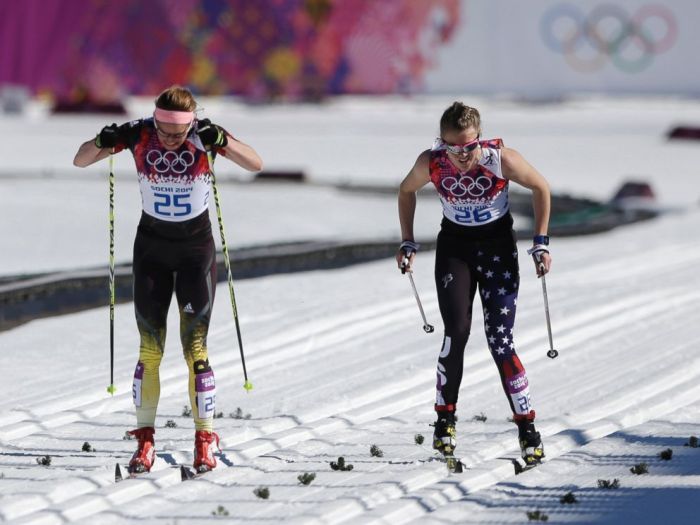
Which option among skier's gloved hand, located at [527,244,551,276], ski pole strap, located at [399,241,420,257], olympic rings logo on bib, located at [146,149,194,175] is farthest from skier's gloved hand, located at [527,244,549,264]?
olympic rings logo on bib, located at [146,149,194,175]

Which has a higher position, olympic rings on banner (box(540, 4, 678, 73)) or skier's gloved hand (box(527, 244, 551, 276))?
olympic rings on banner (box(540, 4, 678, 73))

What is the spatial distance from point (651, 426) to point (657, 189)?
16.6 metres

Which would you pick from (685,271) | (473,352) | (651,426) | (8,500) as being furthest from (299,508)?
(685,271)

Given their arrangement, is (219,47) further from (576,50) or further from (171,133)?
(171,133)

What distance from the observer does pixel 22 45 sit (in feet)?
162

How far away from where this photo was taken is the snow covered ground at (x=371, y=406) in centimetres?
589

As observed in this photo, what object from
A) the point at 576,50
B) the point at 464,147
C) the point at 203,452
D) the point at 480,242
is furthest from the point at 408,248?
the point at 576,50

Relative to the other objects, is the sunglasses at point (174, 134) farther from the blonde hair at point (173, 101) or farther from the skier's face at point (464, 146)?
the skier's face at point (464, 146)

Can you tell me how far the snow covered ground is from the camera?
5887 mm

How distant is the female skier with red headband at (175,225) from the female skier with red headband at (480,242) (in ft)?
2.97

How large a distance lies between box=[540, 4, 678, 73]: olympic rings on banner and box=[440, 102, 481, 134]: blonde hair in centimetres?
4421

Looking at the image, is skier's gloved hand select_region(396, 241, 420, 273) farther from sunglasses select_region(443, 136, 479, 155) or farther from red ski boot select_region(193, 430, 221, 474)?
red ski boot select_region(193, 430, 221, 474)

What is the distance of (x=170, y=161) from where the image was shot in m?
6.34

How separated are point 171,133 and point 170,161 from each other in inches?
5.3
